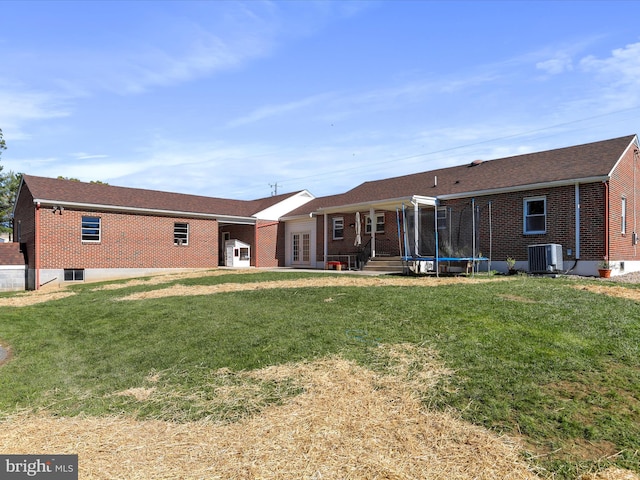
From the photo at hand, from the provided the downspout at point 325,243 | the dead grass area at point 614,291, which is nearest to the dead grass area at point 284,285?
the dead grass area at point 614,291

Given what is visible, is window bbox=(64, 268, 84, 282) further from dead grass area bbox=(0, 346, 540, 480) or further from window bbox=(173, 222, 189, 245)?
dead grass area bbox=(0, 346, 540, 480)

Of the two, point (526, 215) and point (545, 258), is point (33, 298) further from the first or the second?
point (526, 215)

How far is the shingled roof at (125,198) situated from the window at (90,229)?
2.74ft

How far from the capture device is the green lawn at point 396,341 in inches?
155

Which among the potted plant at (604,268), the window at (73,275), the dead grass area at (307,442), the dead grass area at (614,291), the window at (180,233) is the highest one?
the window at (180,233)

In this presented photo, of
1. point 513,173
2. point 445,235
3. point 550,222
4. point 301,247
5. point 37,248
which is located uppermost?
point 513,173

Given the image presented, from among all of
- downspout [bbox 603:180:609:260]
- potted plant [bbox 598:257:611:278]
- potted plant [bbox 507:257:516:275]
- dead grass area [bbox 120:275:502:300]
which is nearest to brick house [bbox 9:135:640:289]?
downspout [bbox 603:180:609:260]

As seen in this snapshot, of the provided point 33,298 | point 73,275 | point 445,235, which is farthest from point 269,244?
point 33,298

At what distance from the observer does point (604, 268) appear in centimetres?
1455

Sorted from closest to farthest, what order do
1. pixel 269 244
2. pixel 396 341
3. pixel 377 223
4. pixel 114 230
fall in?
pixel 396 341 → pixel 114 230 → pixel 377 223 → pixel 269 244

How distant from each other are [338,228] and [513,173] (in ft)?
32.1

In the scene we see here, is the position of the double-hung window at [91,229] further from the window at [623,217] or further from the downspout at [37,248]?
the window at [623,217]

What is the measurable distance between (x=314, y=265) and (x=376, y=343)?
20176 mm

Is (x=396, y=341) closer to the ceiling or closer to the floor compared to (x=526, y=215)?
closer to the floor
